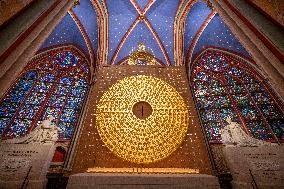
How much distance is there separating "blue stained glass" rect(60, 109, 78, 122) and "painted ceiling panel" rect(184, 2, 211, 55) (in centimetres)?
593

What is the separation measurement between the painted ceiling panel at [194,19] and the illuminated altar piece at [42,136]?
689 centimetres

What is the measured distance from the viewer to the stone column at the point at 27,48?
225cm

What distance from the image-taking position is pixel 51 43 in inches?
356

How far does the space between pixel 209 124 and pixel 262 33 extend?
5049 mm

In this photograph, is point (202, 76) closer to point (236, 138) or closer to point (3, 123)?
point (236, 138)

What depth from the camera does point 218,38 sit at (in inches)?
368

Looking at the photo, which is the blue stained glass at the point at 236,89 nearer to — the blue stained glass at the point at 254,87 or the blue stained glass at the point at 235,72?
the blue stained glass at the point at 254,87

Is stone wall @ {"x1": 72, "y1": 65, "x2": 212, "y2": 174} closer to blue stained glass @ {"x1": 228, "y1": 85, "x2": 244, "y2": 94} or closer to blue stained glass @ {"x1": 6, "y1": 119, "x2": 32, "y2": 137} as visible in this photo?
blue stained glass @ {"x1": 6, "y1": 119, "x2": 32, "y2": 137}

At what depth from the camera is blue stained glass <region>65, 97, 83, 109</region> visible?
7570 mm

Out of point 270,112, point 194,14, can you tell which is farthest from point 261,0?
point 194,14

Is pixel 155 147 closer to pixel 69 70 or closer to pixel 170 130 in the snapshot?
pixel 170 130

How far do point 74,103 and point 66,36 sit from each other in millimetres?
3643

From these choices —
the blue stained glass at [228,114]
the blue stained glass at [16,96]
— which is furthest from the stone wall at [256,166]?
the blue stained glass at [16,96]

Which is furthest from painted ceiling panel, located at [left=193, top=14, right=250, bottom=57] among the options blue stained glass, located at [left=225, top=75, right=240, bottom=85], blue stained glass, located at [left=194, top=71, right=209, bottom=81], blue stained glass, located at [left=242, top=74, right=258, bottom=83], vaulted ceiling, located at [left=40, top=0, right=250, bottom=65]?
blue stained glass, located at [left=225, top=75, right=240, bottom=85]
